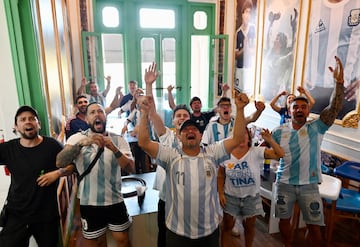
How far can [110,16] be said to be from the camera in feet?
18.3

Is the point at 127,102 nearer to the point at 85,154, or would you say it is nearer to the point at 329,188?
the point at 85,154

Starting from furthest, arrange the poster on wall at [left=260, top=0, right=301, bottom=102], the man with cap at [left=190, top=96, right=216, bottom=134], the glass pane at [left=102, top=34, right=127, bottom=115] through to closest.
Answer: the glass pane at [left=102, top=34, right=127, bottom=115]
the poster on wall at [left=260, top=0, right=301, bottom=102]
the man with cap at [left=190, top=96, right=216, bottom=134]

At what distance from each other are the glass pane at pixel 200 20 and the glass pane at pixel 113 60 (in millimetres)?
1625

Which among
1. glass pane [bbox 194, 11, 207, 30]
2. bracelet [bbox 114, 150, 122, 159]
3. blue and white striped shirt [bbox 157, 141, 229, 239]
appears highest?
glass pane [bbox 194, 11, 207, 30]

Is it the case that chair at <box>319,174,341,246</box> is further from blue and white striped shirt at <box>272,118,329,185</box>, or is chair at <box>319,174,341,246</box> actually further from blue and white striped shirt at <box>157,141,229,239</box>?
blue and white striped shirt at <box>157,141,229,239</box>

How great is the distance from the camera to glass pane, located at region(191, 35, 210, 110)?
20.7ft

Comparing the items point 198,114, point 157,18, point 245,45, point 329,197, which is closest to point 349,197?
point 329,197

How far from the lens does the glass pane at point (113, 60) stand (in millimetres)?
5723

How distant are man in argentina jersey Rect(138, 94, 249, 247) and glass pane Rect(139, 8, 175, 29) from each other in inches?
173

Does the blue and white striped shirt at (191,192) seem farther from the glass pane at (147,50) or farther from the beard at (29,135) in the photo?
the glass pane at (147,50)

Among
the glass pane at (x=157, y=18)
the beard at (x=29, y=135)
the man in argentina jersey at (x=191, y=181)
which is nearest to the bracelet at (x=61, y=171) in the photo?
the beard at (x=29, y=135)

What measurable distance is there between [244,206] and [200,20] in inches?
189

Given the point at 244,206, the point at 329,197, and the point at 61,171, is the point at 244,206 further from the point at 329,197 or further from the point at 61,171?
the point at 61,171

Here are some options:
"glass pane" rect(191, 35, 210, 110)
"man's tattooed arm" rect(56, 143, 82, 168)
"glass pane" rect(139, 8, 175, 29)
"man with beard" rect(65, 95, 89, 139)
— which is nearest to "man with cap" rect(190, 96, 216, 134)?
"man with beard" rect(65, 95, 89, 139)
